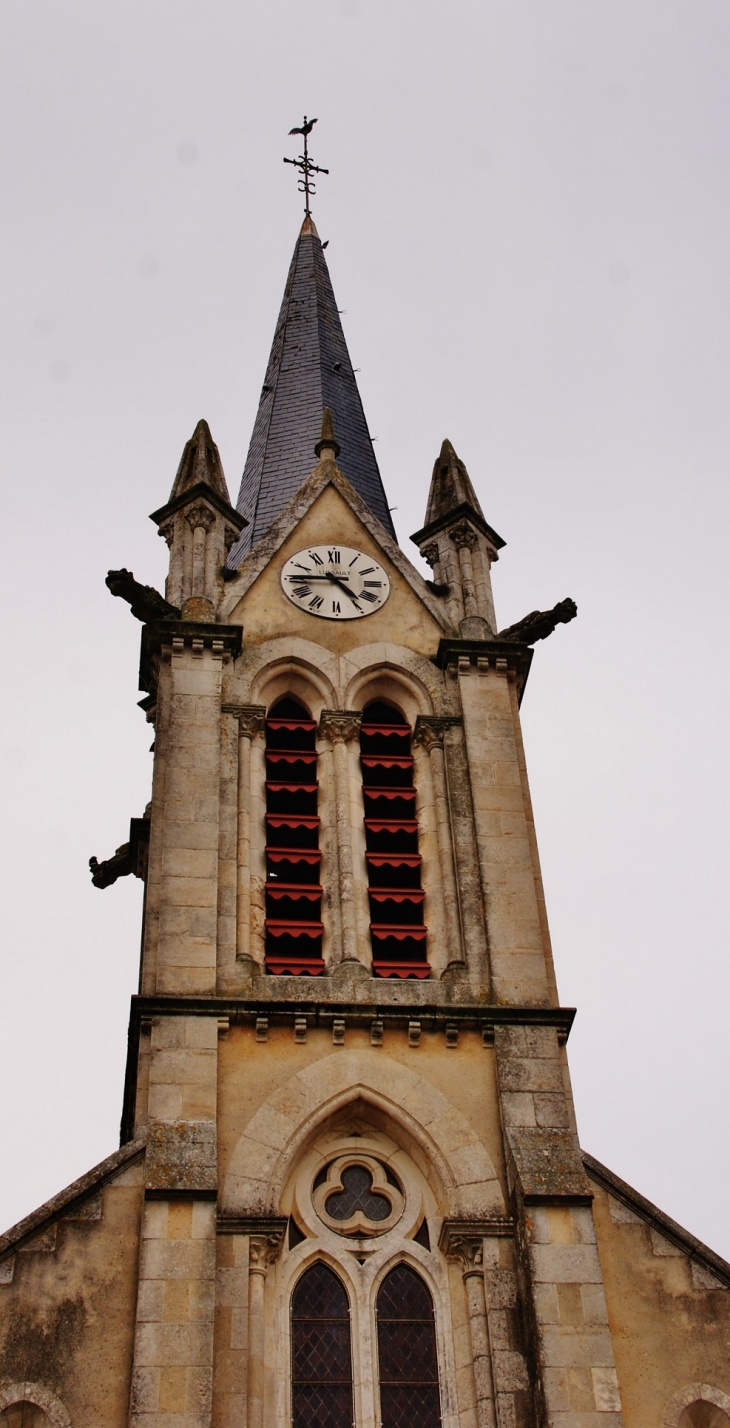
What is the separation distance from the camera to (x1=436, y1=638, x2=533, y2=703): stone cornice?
2034 centimetres

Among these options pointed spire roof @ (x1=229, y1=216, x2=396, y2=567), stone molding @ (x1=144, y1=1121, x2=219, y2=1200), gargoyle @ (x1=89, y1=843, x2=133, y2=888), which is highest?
pointed spire roof @ (x1=229, y1=216, x2=396, y2=567)

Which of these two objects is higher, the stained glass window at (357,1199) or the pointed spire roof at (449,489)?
the pointed spire roof at (449,489)

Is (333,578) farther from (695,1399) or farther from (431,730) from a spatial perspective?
(695,1399)

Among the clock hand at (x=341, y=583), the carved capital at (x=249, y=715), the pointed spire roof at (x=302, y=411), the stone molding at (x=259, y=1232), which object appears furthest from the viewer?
the pointed spire roof at (x=302, y=411)

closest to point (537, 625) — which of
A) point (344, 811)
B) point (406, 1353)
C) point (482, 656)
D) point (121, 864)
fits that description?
point (482, 656)

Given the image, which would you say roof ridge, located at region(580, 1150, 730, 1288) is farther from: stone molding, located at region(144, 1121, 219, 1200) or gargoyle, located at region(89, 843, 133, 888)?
gargoyle, located at region(89, 843, 133, 888)

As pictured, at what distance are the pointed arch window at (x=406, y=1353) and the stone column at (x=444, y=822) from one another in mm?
3074

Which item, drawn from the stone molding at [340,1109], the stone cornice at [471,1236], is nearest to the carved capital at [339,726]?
the stone molding at [340,1109]

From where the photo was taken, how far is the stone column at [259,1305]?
14.5 m

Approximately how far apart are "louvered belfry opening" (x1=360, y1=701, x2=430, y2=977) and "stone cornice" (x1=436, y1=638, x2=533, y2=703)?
0.76 meters

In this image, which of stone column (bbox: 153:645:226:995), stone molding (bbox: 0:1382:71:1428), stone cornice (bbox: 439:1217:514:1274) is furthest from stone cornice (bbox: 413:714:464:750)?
stone molding (bbox: 0:1382:71:1428)

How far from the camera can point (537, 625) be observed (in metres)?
20.8

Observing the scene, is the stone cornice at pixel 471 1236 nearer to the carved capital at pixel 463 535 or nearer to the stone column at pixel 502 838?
the stone column at pixel 502 838

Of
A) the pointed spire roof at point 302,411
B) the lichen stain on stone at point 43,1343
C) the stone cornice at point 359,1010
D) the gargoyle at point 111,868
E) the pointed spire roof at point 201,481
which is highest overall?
the pointed spire roof at point 302,411
